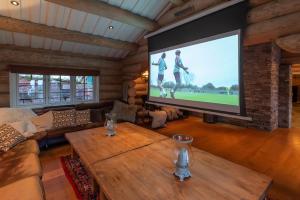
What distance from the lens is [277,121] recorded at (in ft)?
16.7

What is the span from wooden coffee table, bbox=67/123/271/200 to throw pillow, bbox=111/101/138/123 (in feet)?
7.52

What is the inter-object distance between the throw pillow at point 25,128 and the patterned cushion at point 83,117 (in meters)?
0.88

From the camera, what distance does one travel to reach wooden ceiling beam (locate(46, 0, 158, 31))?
2.79 m

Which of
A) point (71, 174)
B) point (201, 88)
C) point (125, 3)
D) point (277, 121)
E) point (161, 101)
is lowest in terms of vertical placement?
point (71, 174)

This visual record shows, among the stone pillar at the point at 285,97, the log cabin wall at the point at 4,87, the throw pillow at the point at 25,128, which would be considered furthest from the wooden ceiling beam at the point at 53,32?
the stone pillar at the point at 285,97

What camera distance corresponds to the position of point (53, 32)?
347 centimetres

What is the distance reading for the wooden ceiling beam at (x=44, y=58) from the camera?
150 inches

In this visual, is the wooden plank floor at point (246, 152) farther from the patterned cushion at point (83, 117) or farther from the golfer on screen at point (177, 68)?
the golfer on screen at point (177, 68)

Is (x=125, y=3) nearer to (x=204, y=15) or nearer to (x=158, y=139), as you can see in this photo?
(x=204, y=15)

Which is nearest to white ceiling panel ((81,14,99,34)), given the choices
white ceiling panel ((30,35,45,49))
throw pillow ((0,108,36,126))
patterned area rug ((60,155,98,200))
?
white ceiling panel ((30,35,45,49))

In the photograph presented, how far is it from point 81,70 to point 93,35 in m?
1.15

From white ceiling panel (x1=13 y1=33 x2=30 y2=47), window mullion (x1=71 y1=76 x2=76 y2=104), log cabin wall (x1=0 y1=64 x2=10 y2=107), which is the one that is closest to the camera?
white ceiling panel (x1=13 y1=33 x2=30 y2=47)

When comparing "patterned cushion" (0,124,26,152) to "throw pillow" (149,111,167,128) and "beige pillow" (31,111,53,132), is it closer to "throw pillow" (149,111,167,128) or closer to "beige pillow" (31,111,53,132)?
"beige pillow" (31,111,53,132)

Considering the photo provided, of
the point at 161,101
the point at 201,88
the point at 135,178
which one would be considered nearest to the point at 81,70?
the point at 161,101
